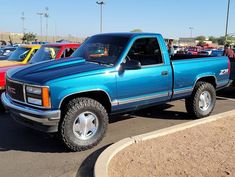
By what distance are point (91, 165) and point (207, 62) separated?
3854mm

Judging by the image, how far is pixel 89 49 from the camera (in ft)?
19.7

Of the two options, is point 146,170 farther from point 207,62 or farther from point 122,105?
point 207,62

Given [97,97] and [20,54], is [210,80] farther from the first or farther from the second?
[20,54]

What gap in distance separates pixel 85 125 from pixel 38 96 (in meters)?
0.93

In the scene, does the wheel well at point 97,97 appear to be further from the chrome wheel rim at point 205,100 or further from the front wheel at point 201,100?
the chrome wheel rim at point 205,100

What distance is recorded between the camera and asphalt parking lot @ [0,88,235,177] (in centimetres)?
426

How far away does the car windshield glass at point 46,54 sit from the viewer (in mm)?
8133

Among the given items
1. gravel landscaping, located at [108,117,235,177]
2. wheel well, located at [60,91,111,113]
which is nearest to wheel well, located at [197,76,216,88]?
gravel landscaping, located at [108,117,235,177]

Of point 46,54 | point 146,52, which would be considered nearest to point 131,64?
point 146,52

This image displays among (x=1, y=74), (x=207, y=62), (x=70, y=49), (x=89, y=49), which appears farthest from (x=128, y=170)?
(x=70, y=49)

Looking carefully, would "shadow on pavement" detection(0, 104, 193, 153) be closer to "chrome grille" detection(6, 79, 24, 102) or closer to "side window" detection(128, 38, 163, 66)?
"chrome grille" detection(6, 79, 24, 102)

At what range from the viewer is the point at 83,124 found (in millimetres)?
4953

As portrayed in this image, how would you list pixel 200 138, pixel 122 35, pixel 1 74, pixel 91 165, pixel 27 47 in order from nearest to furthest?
pixel 91 165, pixel 200 138, pixel 122 35, pixel 1 74, pixel 27 47

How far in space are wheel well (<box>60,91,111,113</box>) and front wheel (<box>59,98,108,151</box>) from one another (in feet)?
0.30
